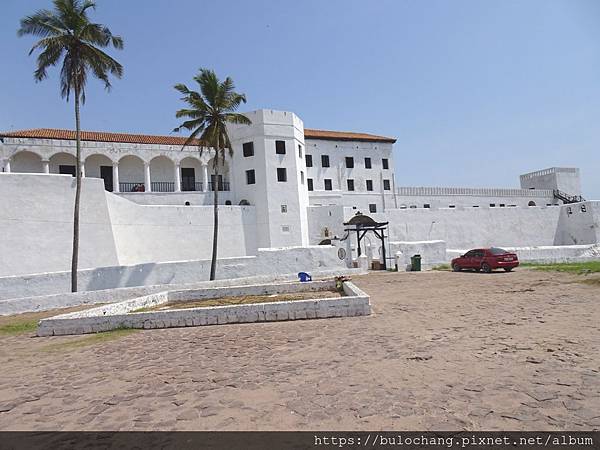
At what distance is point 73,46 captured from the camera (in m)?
16.7

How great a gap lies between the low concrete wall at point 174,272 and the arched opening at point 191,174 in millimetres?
14118

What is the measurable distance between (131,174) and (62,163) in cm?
506

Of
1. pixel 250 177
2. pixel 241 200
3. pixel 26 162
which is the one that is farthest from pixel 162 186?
pixel 26 162

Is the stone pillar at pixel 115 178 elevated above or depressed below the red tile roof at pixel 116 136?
below

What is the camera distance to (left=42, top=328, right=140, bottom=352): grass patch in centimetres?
820

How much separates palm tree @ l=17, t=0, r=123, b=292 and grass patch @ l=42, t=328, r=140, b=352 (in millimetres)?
8501

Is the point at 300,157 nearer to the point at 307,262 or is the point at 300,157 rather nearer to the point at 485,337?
the point at 307,262

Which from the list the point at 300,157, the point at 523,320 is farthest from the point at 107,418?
the point at 300,157

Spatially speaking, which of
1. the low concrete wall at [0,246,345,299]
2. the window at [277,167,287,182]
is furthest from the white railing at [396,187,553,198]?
the low concrete wall at [0,246,345,299]

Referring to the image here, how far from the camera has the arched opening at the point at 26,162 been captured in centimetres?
2778

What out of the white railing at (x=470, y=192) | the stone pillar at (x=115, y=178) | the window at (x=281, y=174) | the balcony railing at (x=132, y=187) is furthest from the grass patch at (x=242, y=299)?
the white railing at (x=470, y=192)

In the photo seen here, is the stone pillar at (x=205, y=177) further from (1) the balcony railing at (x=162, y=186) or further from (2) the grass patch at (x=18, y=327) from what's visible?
(2) the grass patch at (x=18, y=327)

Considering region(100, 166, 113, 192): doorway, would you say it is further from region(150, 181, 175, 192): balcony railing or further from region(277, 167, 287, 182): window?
region(277, 167, 287, 182): window

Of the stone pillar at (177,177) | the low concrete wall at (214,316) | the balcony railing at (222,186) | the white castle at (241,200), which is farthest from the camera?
the balcony railing at (222,186)
